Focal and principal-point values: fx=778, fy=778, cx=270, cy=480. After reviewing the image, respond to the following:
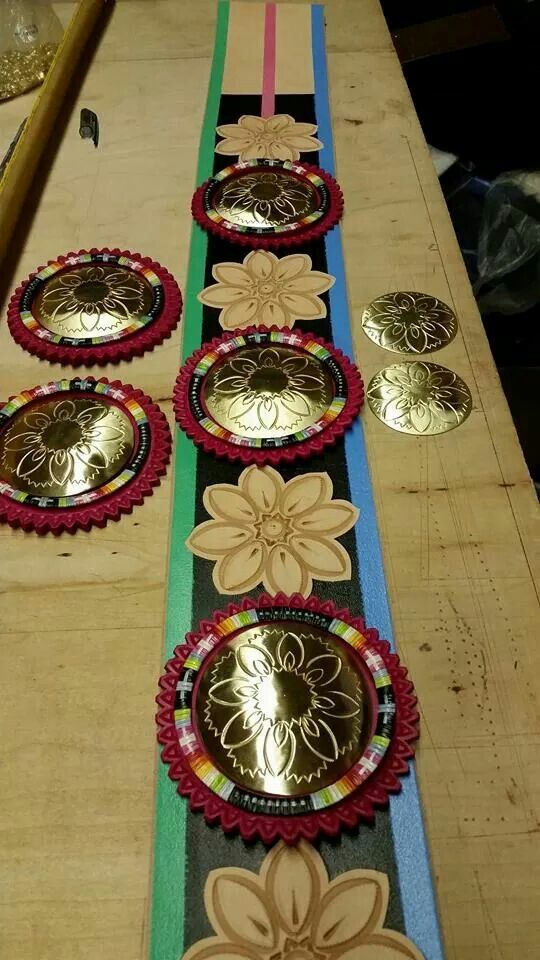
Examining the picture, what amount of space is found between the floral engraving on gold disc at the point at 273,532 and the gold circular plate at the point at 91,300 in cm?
27

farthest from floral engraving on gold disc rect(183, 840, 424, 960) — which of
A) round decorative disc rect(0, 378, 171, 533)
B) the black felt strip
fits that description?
round decorative disc rect(0, 378, 171, 533)

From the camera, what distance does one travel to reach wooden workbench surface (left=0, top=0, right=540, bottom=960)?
21.1 inches

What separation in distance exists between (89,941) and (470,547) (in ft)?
A: 1.41

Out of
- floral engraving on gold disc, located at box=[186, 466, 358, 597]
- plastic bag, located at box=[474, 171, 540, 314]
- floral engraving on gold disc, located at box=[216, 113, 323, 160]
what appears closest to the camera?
floral engraving on gold disc, located at box=[186, 466, 358, 597]

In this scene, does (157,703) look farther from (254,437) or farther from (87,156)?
(87,156)

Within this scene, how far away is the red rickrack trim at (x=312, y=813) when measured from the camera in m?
0.55

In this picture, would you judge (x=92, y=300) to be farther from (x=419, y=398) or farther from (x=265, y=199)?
(x=419, y=398)

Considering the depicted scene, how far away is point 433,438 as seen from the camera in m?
0.78

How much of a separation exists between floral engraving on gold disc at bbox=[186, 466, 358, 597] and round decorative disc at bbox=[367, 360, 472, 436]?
0.11m

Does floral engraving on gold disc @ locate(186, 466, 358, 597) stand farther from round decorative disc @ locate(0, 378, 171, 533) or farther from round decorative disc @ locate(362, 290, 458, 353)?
round decorative disc @ locate(362, 290, 458, 353)

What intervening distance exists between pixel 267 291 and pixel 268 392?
18 cm

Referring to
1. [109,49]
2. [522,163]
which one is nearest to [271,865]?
[109,49]

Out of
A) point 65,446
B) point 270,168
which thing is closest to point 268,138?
point 270,168

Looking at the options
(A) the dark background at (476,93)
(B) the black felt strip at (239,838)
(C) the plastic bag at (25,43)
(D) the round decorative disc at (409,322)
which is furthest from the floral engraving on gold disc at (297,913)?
(C) the plastic bag at (25,43)
